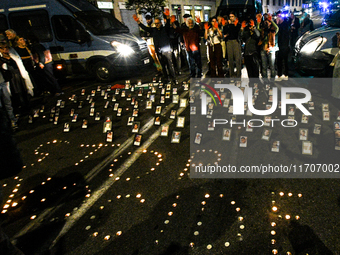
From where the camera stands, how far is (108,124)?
4809mm

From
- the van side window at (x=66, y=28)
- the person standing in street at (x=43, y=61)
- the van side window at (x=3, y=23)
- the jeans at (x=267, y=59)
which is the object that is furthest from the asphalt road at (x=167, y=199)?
the van side window at (x=3, y=23)

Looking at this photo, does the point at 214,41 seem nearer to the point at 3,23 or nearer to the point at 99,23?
the point at 99,23

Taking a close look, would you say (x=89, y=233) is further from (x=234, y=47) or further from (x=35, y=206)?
(x=234, y=47)

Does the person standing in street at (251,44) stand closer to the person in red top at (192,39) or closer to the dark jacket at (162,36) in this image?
the person in red top at (192,39)

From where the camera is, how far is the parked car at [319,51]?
5.26 meters

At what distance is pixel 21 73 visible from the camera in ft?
21.9

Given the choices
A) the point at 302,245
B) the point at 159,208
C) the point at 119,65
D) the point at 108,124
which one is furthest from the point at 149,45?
the point at 302,245

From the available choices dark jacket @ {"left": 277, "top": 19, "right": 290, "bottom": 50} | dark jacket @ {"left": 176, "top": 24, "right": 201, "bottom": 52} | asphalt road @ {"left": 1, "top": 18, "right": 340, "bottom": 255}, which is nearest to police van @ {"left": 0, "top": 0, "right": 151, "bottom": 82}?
dark jacket @ {"left": 176, "top": 24, "right": 201, "bottom": 52}

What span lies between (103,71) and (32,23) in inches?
131

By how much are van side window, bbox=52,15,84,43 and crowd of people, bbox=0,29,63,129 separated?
1.38 meters

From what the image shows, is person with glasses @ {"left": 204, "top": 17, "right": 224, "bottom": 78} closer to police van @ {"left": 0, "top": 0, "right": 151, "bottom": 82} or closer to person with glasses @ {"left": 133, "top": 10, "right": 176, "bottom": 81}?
person with glasses @ {"left": 133, "top": 10, "right": 176, "bottom": 81}

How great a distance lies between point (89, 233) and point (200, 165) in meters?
1.74

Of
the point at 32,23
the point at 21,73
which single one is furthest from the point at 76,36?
the point at 21,73

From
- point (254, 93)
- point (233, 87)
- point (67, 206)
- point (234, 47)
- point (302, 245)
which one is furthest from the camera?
point (234, 47)
